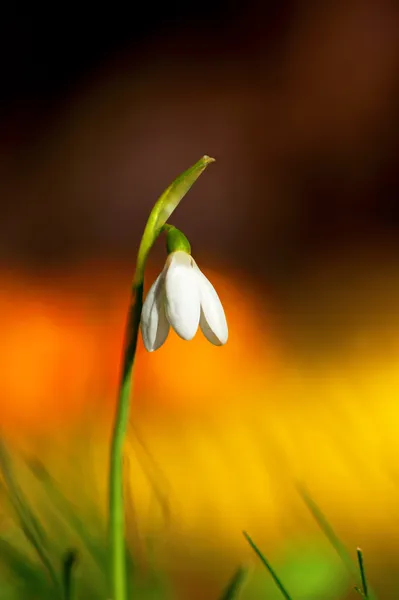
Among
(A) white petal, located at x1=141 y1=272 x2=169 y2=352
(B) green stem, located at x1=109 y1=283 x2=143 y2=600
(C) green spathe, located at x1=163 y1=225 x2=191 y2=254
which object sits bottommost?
(B) green stem, located at x1=109 y1=283 x2=143 y2=600

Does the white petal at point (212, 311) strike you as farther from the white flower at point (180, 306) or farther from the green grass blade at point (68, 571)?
the green grass blade at point (68, 571)

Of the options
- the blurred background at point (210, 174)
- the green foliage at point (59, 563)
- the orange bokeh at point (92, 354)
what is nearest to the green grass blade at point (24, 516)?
the green foliage at point (59, 563)

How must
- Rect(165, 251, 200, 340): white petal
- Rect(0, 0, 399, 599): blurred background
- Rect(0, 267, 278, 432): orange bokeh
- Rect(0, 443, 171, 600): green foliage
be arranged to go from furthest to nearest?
1. Rect(0, 0, 399, 599): blurred background
2. Rect(0, 267, 278, 432): orange bokeh
3. Rect(0, 443, 171, 600): green foliage
4. Rect(165, 251, 200, 340): white petal

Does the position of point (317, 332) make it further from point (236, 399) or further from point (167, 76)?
point (167, 76)

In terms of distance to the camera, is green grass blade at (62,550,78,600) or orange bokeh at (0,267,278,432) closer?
→ green grass blade at (62,550,78,600)

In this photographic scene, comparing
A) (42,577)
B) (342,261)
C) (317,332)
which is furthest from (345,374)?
(42,577)

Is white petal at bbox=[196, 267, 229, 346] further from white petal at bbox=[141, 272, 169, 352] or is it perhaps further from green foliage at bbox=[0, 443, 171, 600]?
green foliage at bbox=[0, 443, 171, 600]

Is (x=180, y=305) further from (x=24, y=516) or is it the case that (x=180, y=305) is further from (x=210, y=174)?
(x=210, y=174)

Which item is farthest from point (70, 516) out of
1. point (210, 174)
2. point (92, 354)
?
point (210, 174)

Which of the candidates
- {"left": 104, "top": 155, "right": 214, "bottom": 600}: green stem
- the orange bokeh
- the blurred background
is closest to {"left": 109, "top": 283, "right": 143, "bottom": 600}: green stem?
{"left": 104, "top": 155, "right": 214, "bottom": 600}: green stem
